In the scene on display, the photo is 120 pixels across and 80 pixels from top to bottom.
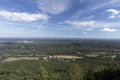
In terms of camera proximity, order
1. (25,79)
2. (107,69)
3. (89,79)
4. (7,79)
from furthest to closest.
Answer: (7,79) → (25,79) → (107,69) → (89,79)

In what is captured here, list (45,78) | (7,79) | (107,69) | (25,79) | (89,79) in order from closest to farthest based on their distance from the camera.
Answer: (45,78) < (89,79) < (107,69) < (25,79) < (7,79)

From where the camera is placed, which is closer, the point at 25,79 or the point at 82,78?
the point at 82,78

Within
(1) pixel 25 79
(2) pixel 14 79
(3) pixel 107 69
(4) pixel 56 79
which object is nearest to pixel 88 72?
(3) pixel 107 69

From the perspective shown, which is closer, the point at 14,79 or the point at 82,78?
the point at 82,78

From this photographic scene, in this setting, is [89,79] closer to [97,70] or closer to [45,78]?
[97,70]

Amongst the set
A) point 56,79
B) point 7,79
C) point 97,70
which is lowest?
point 7,79

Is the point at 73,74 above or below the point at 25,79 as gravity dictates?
above

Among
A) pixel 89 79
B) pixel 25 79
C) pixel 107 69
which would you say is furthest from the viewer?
pixel 25 79

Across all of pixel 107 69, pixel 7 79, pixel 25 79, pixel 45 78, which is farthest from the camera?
pixel 7 79

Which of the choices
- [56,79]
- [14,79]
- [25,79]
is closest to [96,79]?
[56,79]

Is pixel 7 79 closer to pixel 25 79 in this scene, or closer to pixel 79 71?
pixel 25 79
